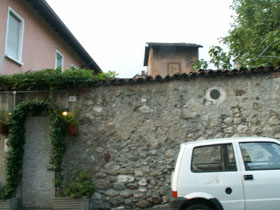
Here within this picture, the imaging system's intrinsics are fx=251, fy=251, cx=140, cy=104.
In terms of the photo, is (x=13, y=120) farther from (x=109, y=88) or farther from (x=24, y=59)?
(x=24, y=59)

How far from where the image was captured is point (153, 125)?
6020 mm

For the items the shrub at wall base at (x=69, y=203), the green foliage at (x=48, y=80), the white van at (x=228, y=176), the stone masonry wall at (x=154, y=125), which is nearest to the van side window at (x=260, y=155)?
the white van at (x=228, y=176)

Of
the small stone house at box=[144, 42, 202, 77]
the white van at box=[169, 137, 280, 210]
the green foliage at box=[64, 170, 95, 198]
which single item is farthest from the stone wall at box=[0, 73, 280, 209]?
the small stone house at box=[144, 42, 202, 77]

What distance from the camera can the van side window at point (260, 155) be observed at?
12.7 ft

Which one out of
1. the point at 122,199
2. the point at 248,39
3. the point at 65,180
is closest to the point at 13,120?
the point at 65,180

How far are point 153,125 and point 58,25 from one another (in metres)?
6.74

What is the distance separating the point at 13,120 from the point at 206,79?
467 centimetres

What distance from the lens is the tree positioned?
942 centimetres

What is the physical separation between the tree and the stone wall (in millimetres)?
3411

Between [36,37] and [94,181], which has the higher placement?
[36,37]

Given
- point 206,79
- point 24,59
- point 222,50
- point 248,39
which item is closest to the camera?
point 206,79

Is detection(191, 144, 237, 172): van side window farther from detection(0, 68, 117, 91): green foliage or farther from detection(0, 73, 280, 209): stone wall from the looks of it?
detection(0, 68, 117, 91): green foliage

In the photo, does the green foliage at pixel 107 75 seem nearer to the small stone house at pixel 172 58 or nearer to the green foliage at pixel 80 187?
the green foliage at pixel 80 187

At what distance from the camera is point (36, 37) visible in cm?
960
